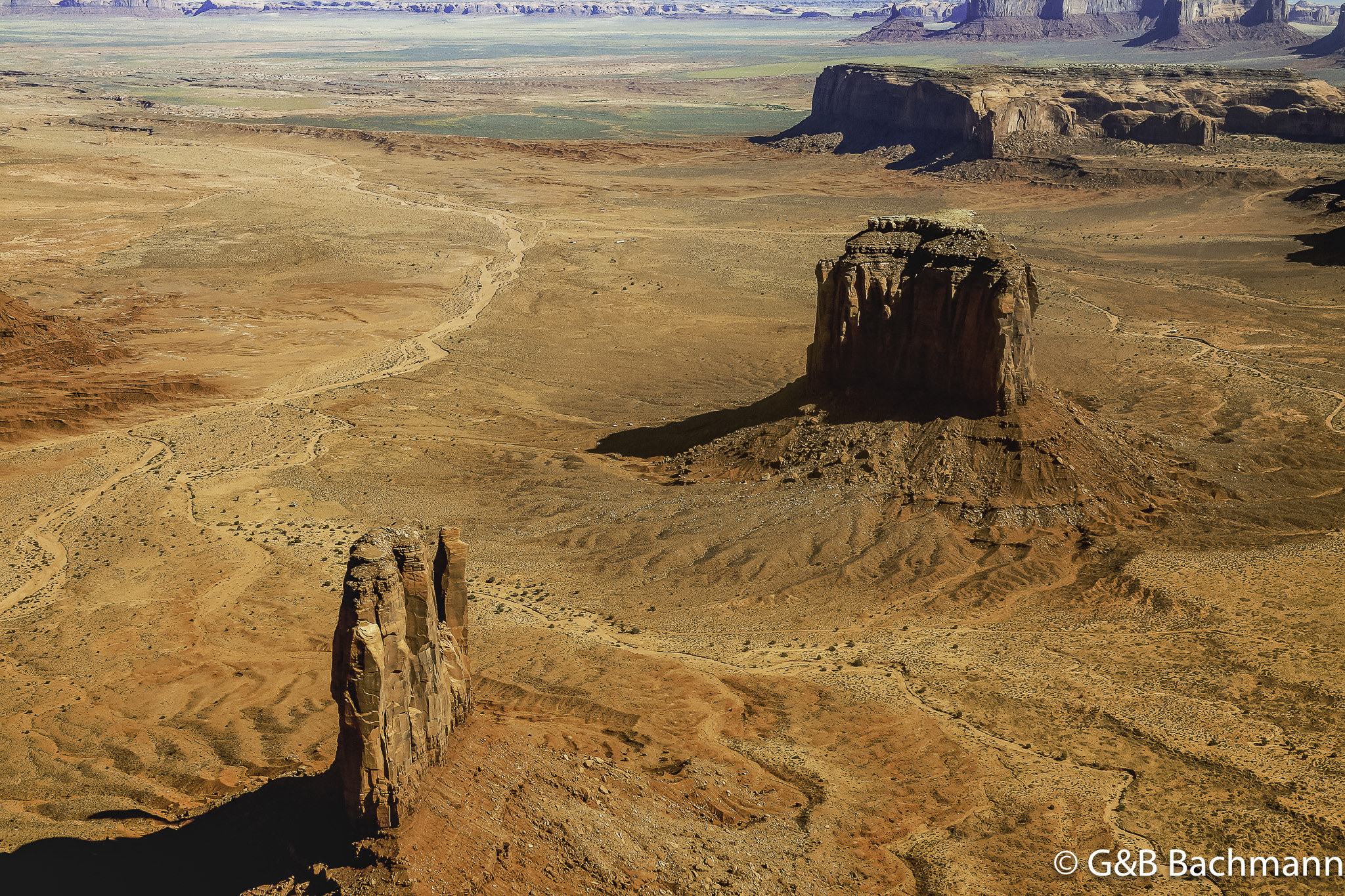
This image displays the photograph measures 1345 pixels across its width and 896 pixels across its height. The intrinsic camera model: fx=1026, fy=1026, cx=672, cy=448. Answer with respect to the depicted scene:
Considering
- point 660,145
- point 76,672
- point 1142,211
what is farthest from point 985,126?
point 76,672

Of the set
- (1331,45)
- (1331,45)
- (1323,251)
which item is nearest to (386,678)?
(1323,251)

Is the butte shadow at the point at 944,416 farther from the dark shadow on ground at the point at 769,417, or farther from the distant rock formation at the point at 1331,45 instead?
the distant rock formation at the point at 1331,45

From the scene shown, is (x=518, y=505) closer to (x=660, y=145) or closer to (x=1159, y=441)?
(x=1159, y=441)

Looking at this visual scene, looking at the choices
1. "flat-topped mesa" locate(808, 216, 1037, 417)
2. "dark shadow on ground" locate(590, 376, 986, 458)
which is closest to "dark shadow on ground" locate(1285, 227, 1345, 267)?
"flat-topped mesa" locate(808, 216, 1037, 417)

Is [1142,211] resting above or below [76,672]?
above

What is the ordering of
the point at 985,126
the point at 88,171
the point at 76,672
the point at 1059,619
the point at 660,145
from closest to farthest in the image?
the point at 76,672 → the point at 1059,619 → the point at 88,171 → the point at 985,126 → the point at 660,145

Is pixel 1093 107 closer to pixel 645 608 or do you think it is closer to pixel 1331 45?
pixel 645 608
